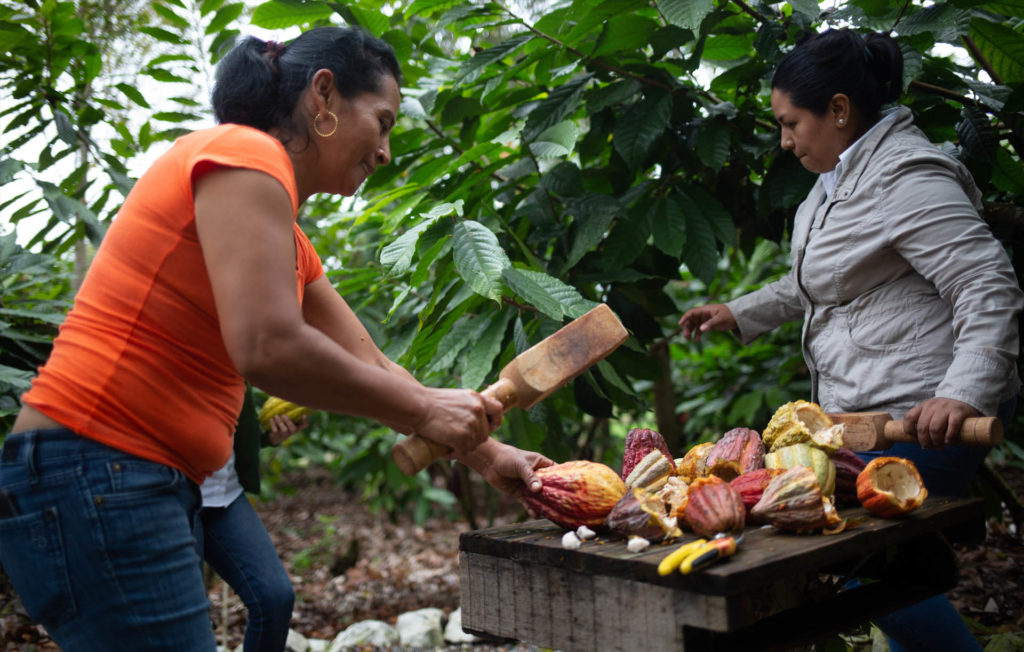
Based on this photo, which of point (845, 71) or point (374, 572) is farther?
point (374, 572)

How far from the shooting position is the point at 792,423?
4.98ft

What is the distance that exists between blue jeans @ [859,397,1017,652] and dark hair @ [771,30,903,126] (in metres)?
0.72


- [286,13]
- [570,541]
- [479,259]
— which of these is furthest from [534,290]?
[286,13]

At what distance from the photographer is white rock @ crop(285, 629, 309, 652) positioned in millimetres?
3098

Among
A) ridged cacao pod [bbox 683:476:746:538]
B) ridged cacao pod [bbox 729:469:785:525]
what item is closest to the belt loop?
ridged cacao pod [bbox 683:476:746:538]

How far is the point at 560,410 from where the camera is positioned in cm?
265

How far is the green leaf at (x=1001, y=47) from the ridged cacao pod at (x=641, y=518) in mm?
1613

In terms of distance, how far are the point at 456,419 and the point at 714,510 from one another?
40cm

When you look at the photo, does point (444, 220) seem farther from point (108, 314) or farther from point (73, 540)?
point (73, 540)

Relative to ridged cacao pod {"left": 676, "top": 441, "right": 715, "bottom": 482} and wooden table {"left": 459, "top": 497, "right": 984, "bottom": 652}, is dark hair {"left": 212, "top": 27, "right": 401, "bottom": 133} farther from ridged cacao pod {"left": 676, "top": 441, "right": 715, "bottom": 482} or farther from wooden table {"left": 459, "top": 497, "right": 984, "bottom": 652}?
ridged cacao pod {"left": 676, "top": 441, "right": 715, "bottom": 482}

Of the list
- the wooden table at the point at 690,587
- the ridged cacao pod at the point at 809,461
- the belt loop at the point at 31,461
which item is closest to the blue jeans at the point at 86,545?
the belt loop at the point at 31,461

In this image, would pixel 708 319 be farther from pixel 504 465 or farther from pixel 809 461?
pixel 504 465

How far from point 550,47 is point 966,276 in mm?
1289

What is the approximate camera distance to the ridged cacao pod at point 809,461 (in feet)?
4.62
